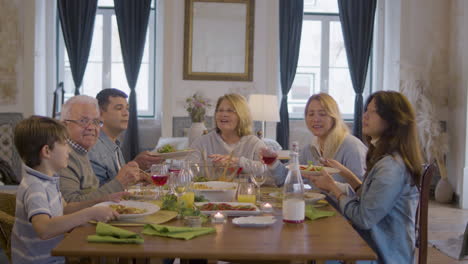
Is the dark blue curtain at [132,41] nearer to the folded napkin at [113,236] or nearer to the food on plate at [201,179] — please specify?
the food on plate at [201,179]

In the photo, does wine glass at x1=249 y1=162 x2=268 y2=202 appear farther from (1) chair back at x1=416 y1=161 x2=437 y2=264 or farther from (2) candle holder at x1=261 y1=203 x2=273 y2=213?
(1) chair back at x1=416 y1=161 x2=437 y2=264

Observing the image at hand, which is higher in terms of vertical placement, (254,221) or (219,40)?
(219,40)

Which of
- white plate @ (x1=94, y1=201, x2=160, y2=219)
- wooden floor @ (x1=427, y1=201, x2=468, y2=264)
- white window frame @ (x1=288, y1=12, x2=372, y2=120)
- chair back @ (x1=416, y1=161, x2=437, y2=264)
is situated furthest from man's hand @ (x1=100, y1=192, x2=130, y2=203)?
white window frame @ (x1=288, y1=12, x2=372, y2=120)

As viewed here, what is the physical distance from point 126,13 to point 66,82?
1378mm

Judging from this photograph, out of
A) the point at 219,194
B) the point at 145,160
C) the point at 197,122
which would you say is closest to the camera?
the point at 219,194

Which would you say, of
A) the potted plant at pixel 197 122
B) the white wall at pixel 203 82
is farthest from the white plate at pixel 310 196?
the white wall at pixel 203 82

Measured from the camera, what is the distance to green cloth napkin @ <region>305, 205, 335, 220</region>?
6.90ft

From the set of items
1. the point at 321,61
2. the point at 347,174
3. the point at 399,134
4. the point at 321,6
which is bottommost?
the point at 347,174

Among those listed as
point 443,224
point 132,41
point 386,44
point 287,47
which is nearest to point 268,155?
point 443,224

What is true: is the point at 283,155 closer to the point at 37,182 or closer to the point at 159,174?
the point at 159,174

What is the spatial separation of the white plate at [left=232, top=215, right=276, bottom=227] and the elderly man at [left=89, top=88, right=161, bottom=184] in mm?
1259

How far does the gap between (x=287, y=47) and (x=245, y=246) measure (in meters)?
5.93

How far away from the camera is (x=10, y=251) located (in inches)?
87.6

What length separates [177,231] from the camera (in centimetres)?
182
